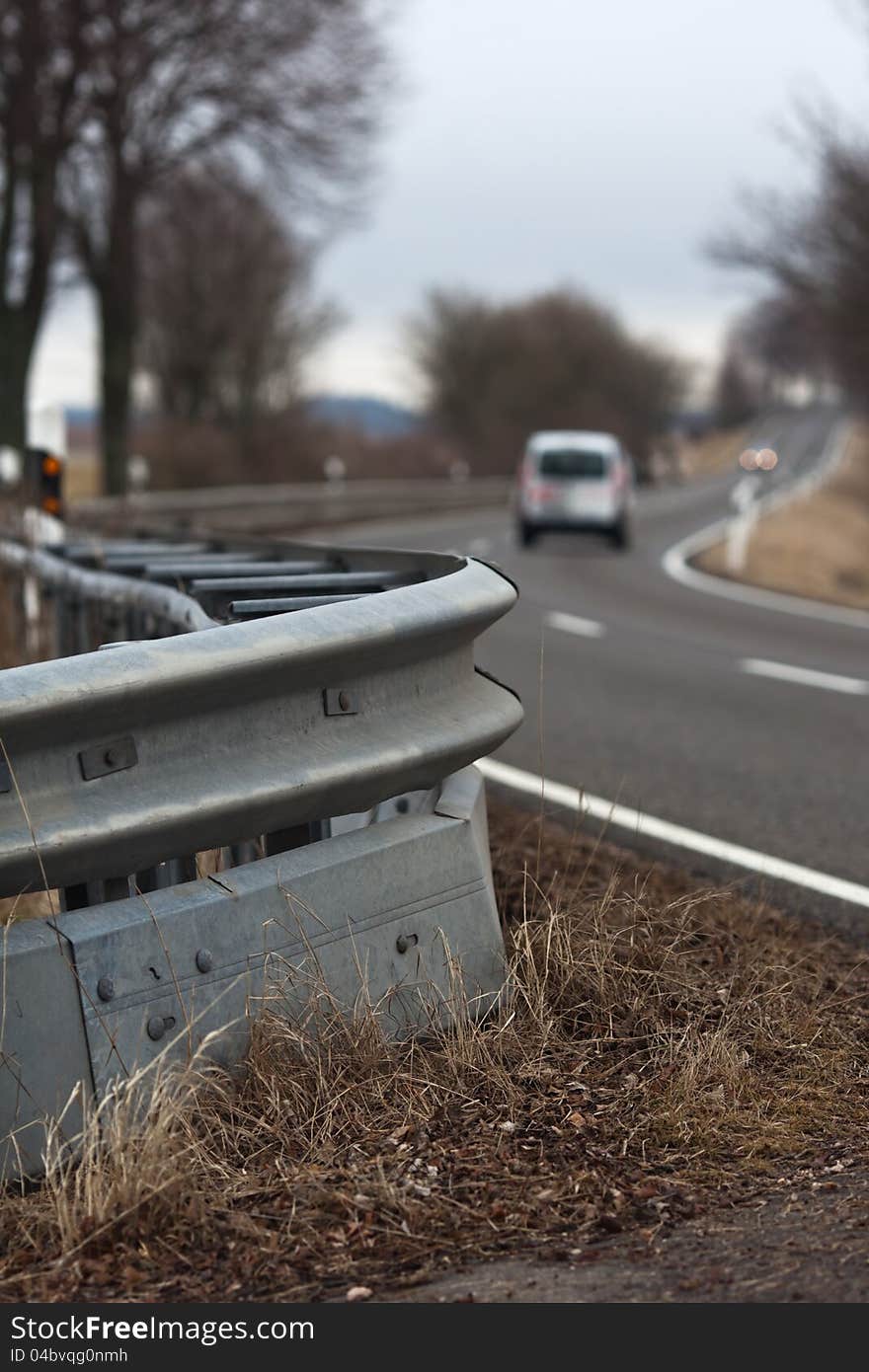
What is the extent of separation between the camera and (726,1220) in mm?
2746

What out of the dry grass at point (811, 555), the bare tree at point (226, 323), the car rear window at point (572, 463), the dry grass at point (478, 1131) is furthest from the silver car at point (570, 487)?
the bare tree at point (226, 323)

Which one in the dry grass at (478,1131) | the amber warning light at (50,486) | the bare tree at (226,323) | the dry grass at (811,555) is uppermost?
the bare tree at (226,323)

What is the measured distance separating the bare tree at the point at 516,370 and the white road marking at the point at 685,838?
61.0 m

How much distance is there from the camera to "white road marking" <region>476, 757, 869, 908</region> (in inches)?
211

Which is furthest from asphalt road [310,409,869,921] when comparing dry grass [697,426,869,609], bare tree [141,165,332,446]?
bare tree [141,165,332,446]

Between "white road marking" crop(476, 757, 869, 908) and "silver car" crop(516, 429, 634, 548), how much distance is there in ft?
65.0

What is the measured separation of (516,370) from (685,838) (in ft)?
236

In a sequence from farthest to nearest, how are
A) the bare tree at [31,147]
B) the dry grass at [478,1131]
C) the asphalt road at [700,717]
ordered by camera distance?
the bare tree at [31,147] < the asphalt road at [700,717] < the dry grass at [478,1131]

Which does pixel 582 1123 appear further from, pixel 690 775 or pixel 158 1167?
pixel 690 775

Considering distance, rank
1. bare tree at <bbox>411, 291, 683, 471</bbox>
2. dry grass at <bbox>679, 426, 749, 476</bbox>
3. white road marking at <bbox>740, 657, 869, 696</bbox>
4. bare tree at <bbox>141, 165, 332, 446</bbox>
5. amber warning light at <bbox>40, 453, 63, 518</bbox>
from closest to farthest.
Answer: amber warning light at <bbox>40, 453, 63, 518</bbox>
white road marking at <bbox>740, 657, 869, 696</bbox>
bare tree at <bbox>141, 165, 332, 446</bbox>
bare tree at <bbox>411, 291, 683, 471</bbox>
dry grass at <bbox>679, 426, 749, 476</bbox>

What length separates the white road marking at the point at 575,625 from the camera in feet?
45.2

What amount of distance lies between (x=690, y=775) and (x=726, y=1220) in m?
4.59

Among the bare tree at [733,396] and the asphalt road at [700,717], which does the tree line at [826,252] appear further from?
the bare tree at [733,396]

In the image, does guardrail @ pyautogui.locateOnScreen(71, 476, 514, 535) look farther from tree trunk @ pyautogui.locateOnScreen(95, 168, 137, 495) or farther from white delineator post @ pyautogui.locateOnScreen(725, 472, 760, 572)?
white delineator post @ pyautogui.locateOnScreen(725, 472, 760, 572)
